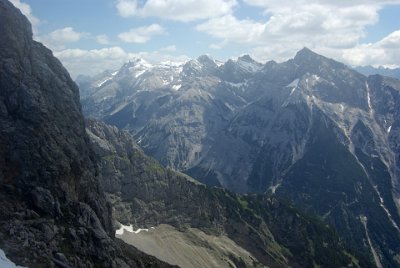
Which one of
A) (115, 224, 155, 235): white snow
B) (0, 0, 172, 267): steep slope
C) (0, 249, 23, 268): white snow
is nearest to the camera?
(0, 249, 23, 268): white snow

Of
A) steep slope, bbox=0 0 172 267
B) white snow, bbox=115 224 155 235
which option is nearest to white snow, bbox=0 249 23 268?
steep slope, bbox=0 0 172 267

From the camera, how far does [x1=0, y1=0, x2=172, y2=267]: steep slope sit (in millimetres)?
72062

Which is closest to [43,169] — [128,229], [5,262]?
[5,262]

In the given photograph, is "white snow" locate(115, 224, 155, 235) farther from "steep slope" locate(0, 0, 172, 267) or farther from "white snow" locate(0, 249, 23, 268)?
"white snow" locate(0, 249, 23, 268)

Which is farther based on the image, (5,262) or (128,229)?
(128,229)

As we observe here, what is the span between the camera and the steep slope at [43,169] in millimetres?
72062

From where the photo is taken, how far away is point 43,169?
86375 millimetres

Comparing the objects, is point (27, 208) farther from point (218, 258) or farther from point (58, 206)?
point (218, 258)

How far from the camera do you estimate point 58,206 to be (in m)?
82.3

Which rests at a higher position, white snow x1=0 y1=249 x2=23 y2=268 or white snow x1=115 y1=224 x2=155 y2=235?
white snow x1=0 y1=249 x2=23 y2=268

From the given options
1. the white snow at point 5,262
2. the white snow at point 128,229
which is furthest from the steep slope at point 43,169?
the white snow at point 128,229

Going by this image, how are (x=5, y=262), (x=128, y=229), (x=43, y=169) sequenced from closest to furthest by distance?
(x=5, y=262)
(x=43, y=169)
(x=128, y=229)

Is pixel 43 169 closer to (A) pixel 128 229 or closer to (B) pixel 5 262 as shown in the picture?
(B) pixel 5 262

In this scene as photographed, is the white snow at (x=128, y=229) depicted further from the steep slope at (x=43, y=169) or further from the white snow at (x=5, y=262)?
the white snow at (x=5, y=262)
